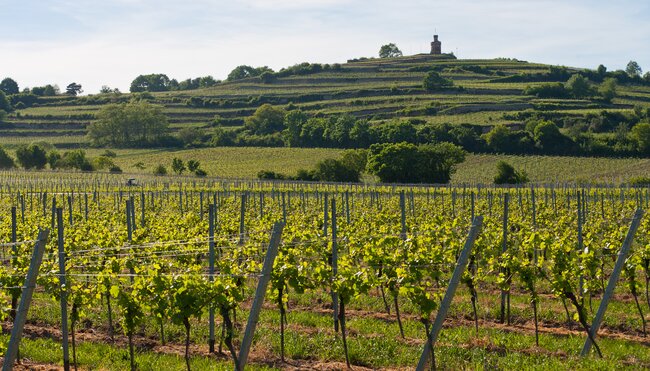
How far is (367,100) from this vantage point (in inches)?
5162

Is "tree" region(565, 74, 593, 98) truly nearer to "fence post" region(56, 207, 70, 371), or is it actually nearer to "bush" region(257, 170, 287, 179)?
"bush" region(257, 170, 287, 179)

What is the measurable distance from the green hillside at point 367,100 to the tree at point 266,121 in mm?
4714

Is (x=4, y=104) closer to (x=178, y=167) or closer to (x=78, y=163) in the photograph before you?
(x=78, y=163)

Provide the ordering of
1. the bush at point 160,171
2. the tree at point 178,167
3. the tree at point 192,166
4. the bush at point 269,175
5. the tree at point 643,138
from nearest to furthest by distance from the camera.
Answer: the bush at point 269,175, the bush at point 160,171, the tree at point 192,166, the tree at point 178,167, the tree at point 643,138

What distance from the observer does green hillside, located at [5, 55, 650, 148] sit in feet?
374

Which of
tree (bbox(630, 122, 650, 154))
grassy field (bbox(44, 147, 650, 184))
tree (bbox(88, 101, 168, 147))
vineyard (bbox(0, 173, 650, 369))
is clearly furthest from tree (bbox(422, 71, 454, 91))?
vineyard (bbox(0, 173, 650, 369))

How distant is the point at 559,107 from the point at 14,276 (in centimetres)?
10663

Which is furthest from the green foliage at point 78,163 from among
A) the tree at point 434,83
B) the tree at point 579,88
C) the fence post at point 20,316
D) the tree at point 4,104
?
the fence post at point 20,316

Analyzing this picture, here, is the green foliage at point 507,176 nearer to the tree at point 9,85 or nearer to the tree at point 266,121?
the tree at point 266,121

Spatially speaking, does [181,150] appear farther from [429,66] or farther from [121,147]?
[429,66]

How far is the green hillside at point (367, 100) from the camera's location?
374ft

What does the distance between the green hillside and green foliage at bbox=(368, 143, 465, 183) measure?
113 ft

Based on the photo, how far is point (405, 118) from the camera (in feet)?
375

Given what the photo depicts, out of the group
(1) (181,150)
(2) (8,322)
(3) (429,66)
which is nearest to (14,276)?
(2) (8,322)
